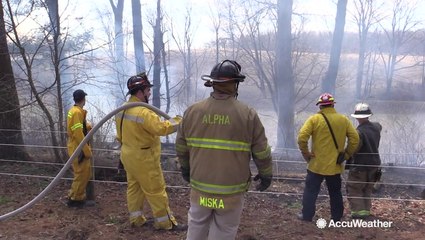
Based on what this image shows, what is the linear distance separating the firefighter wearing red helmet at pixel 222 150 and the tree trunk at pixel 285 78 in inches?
385

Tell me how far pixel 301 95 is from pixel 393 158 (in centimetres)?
500

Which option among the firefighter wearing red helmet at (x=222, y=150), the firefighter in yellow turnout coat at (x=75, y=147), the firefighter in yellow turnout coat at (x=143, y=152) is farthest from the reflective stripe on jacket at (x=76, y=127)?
the firefighter wearing red helmet at (x=222, y=150)

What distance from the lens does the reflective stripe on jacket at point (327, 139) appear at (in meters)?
4.41

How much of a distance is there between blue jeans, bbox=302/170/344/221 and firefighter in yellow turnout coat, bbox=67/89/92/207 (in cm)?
263

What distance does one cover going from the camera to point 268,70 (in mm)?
15234

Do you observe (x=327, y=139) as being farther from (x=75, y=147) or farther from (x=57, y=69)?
(x=57, y=69)

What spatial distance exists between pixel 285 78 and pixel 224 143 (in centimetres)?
1131

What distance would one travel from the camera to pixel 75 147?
4.71 m

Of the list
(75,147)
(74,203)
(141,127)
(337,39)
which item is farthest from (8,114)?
(337,39)

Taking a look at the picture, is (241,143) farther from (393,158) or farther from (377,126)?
(393,158)

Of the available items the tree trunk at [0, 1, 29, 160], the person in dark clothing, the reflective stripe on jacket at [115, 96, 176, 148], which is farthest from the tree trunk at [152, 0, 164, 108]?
the reflective stripe on jacket at [115, 96, 176, 148]

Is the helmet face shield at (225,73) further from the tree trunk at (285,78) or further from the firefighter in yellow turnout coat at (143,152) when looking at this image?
the tree trunk at (285,78)

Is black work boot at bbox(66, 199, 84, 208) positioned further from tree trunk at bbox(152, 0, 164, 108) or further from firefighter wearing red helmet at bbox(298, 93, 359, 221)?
tree trunk at bbox(152, 0, 164, 108)

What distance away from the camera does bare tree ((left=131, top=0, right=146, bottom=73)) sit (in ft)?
43.5
